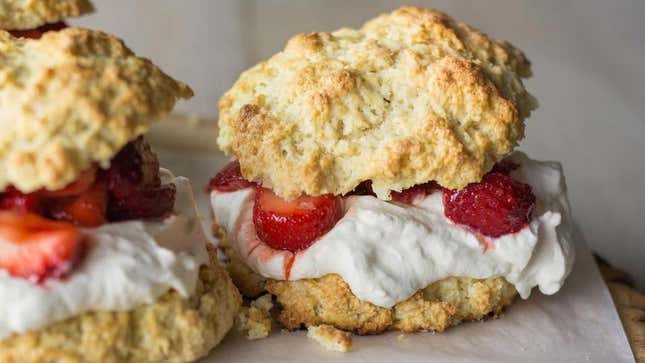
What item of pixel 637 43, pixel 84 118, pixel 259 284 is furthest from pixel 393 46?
pixel 637 43

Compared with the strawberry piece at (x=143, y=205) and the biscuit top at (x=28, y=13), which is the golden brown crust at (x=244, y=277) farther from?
the biscuit top at (x=28, y=13)

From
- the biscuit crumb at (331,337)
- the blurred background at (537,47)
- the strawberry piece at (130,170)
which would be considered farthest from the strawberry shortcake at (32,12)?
the blurred background at (537,47)

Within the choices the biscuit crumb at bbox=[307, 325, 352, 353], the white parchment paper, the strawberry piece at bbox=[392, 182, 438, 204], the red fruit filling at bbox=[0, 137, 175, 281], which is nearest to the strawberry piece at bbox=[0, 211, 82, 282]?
the red fruit filling at bbox=[0, 137, 175, 281]

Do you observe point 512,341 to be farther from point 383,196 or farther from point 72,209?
point 72,209

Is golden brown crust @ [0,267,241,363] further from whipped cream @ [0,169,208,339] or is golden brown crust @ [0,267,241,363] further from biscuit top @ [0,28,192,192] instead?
biscuit top @ [0,28,192,192]

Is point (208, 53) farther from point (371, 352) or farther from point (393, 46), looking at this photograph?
point (371, 352)

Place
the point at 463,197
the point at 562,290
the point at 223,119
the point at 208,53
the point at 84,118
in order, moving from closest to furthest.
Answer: the point at 84,118
the point at 463,197
the point at 223,119
the point at 562,290
the point at 208,53

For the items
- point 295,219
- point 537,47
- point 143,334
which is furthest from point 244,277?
point 537,47
